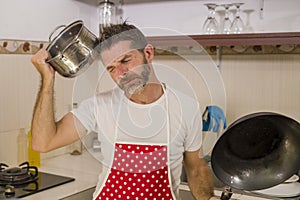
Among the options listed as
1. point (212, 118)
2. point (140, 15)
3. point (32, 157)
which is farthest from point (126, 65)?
point (140, 15)

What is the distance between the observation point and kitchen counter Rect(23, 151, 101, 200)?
4.53 feet

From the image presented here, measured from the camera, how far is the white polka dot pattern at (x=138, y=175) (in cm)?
102

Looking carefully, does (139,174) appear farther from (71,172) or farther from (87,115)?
(71,172)

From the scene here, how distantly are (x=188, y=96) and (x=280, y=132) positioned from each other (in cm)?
24

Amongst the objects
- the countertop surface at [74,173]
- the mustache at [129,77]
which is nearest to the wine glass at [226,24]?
the countertop surface at [74,173]

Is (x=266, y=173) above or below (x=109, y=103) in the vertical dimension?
below

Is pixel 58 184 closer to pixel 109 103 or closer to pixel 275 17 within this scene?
pixel 109 103

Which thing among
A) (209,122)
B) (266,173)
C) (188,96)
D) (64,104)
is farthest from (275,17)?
(64,104)

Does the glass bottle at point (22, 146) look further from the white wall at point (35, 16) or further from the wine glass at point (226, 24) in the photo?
the wine glass at point (226, 24)

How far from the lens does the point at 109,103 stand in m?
1.05

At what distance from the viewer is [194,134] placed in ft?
3.47

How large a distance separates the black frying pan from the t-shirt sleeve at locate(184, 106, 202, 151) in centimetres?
13

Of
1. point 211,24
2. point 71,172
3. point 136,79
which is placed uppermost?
point 211,24

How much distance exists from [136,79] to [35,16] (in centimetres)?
103
